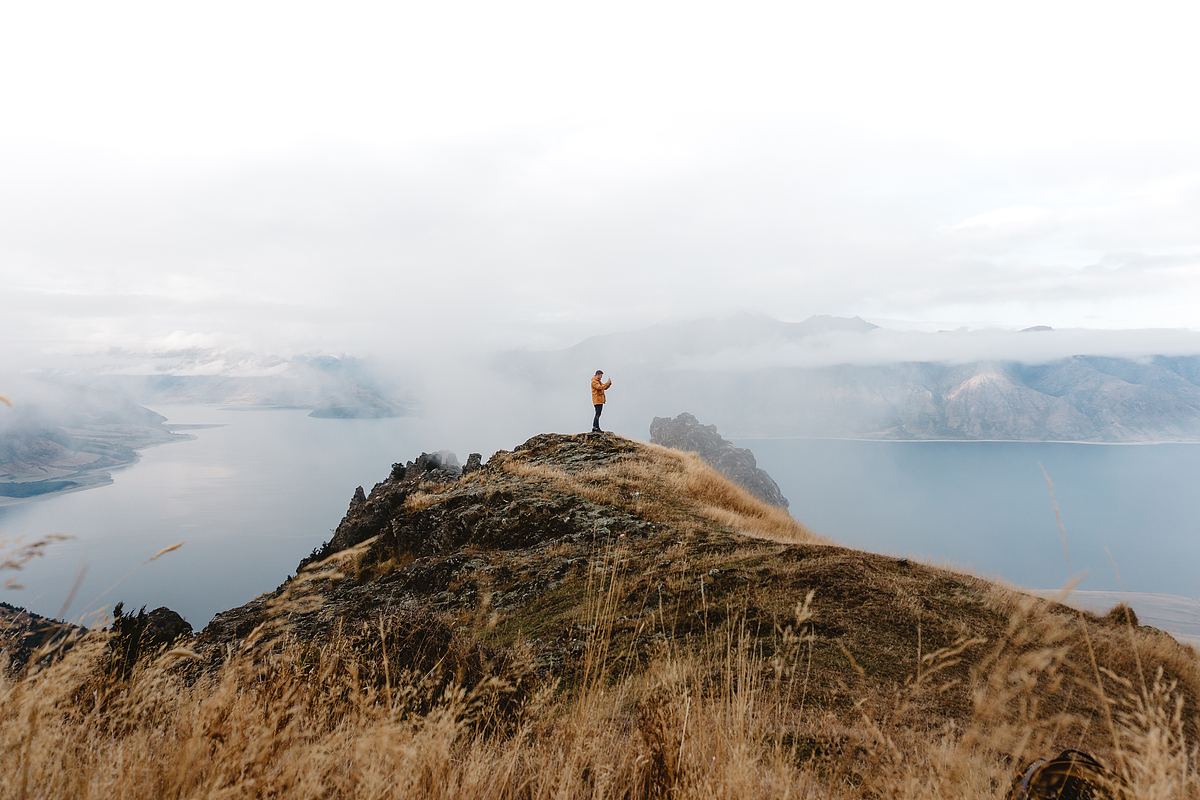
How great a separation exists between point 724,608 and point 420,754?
700 cm

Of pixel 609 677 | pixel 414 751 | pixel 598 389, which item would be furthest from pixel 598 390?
pixel 414 751

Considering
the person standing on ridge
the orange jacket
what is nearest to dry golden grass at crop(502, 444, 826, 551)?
the person standing on ridge

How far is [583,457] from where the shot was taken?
2298 cm

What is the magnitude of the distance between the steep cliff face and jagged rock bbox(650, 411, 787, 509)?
107048 mm

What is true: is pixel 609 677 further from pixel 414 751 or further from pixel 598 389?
pixel 598 389

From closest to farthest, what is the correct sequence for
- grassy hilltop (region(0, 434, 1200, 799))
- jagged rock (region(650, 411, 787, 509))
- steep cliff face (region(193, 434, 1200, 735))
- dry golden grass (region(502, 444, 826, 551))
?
grassy hilltop (region(0, 434, 1200, 799)) → steep cliff face (region(193, 434, 1200, 735)) → dry golden grass (region(502, 444, 826, 551)) → jagged rock (region(650, 411, 787, 509))

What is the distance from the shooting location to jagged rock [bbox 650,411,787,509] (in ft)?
414

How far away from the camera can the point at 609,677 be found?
778 cm

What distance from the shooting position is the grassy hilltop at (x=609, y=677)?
2.75 meters

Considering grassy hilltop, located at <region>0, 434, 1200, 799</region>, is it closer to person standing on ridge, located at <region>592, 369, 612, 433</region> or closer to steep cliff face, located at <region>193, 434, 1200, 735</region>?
steep cliff face, located at <region>193, 434, 1200, 735</region>

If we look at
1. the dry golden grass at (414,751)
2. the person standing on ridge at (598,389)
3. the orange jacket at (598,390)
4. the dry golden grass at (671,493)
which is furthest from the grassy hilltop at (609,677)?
the orange jacket at (598,390)

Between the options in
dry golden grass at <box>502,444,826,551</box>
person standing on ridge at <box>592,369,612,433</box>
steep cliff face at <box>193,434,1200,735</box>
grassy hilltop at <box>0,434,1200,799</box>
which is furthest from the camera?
person standing on ridge at <box>592,369,612,433</box>

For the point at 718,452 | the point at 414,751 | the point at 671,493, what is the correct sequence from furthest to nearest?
the point at 718,452 < the point at 671,493 < the point at 414,751

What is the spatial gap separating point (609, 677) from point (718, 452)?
131 m
